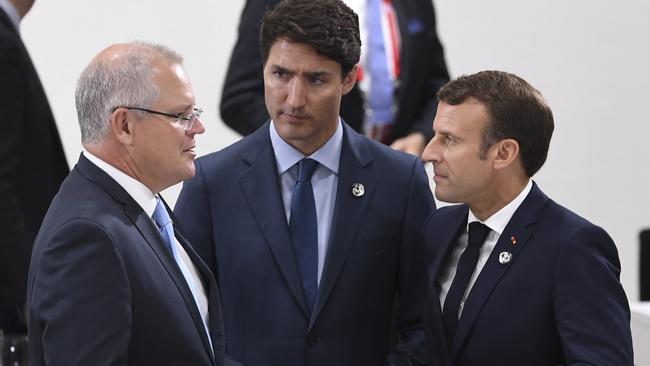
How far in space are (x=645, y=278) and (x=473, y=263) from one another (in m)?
1.44

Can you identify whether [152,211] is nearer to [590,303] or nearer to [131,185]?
[131,185]

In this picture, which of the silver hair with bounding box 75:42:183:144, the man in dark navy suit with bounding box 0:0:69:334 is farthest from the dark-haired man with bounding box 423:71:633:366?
the man in dark navy suit with bounding box 0:0:69:334

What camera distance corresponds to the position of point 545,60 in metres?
5.79

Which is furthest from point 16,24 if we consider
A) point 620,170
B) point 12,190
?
point 620,170

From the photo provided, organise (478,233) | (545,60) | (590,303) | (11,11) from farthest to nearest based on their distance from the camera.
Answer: (545,60) → (11,11) → (478,233) → (590,303)

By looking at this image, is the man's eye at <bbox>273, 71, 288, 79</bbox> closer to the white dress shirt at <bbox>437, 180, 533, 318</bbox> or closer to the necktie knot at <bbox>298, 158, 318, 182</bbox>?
the necktie knot at <bbox>298, 158, 318, 182</bbox>

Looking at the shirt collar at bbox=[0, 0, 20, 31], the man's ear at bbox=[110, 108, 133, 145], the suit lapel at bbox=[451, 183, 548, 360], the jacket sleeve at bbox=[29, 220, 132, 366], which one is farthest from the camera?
the shirt collar at bbox=[0, 0, 20, 31]

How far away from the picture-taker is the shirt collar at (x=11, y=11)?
3.58m

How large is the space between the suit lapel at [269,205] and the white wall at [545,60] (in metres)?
2.60

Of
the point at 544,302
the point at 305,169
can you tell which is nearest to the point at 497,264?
the point at 544,302

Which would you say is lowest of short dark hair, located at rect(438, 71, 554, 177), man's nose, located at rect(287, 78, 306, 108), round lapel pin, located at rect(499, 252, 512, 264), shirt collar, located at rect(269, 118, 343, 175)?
round lapel pin, located at rect(499, 252, 512, 264)

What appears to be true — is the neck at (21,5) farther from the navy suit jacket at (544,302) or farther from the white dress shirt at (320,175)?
the navy suit jacket at (544,302)

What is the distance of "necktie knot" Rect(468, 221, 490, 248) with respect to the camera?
8.63 ft

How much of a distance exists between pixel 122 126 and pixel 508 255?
85 centimetres
